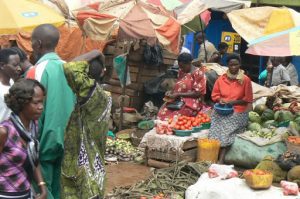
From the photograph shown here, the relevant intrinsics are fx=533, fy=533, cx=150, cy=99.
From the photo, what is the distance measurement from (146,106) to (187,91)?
2380 millimetres

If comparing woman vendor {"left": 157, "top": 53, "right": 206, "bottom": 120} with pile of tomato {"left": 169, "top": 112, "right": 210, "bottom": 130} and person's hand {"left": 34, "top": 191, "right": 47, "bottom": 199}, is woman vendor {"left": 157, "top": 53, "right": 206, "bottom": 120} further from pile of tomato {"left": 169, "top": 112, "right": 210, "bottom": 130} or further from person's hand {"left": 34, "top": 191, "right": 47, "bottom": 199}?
person's hand {"left": 34, "top": 191, "right": 47, "bottom": 199}

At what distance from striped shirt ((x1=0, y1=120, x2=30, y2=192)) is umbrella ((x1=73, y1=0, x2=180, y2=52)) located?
6162mm

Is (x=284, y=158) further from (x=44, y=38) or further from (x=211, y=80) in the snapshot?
(x=44, y=38)

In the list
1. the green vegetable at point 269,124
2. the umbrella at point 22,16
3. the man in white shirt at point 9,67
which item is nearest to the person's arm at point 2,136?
the man in white shirt at point 9,67

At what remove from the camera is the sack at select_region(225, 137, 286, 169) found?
8203 millimetres

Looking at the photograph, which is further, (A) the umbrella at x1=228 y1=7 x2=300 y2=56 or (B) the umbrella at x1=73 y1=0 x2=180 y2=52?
(B) the umbrella at x1=73 y1=0 x2=180 y2=52

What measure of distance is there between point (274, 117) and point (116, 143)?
282cm

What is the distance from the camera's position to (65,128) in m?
4.11

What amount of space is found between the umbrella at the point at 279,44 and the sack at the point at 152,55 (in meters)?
5.68

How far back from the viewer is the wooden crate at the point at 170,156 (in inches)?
334

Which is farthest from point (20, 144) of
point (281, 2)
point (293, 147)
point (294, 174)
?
point (281, 2)

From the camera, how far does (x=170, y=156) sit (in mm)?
8547

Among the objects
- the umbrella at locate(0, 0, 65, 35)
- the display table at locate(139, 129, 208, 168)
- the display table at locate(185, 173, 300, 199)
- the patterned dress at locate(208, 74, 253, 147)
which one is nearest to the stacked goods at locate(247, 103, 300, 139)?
the patterned dress at locate(208, 74, 253, 147)

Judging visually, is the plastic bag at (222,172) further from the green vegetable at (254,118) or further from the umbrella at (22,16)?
the green vegetable at (254,118)
